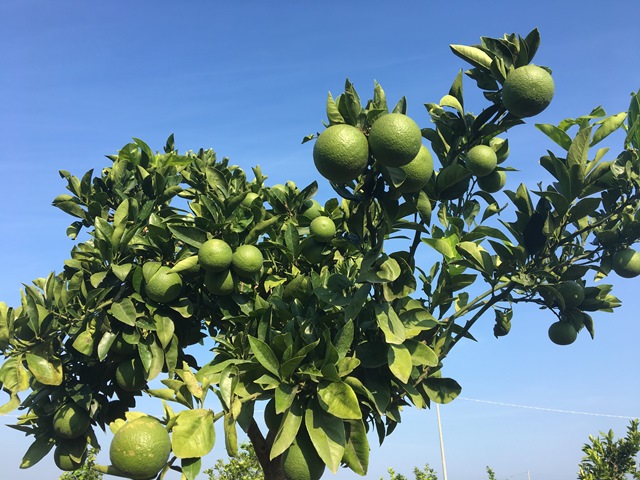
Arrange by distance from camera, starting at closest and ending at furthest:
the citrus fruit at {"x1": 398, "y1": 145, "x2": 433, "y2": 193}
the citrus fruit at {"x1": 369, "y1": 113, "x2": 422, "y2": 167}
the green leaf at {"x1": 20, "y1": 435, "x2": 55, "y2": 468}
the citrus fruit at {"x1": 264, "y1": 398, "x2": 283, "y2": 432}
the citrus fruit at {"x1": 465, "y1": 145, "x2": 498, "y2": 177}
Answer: the citrus fruit at {"x1": 369, "y1": 113, "x2": 422, "y2": 167}
the citrus fruit at {"x1": 398, "y1": 145, "x2": 433, "y2": 193}
the citrus fruit at {"x1": 465, "y1": 145, "x2": 498, "y2": 177}
the citrus fruit at {"x1": 264, "y1": 398, "x2": 283, "y2": 432}
the green leaf at {"x1": 20, "y1": 435, "x2": 55, "y2": 468}

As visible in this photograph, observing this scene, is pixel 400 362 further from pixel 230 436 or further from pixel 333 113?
pixel 333 113

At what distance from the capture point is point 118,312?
3918 mm

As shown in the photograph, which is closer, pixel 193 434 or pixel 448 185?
pixel 193 434

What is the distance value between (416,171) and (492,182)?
Answer: 3.63 feet

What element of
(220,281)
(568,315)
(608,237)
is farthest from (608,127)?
(220,281)

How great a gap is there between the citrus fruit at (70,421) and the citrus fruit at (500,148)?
367 centimetres

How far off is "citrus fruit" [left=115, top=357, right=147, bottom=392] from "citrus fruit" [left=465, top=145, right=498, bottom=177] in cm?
288

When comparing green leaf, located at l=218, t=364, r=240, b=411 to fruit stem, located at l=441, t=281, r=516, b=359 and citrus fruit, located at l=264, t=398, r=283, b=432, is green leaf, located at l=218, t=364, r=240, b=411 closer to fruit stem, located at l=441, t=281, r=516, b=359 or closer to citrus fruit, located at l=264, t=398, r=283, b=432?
citrus fruit, located at l=264, t=398, r=283, b=432

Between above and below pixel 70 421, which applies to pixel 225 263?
above

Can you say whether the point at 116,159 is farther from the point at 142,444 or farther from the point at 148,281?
the point at 142,444

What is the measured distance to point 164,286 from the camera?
401cm

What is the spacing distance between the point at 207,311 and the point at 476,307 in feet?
7.15

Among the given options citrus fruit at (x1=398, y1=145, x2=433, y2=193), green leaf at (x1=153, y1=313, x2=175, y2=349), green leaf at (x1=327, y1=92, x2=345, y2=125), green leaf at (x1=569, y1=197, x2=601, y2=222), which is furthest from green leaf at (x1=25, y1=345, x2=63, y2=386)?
green leaf at (x1=569, y1=197, x2=601, y2=222)

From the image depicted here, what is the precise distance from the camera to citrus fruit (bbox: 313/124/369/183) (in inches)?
97.7
